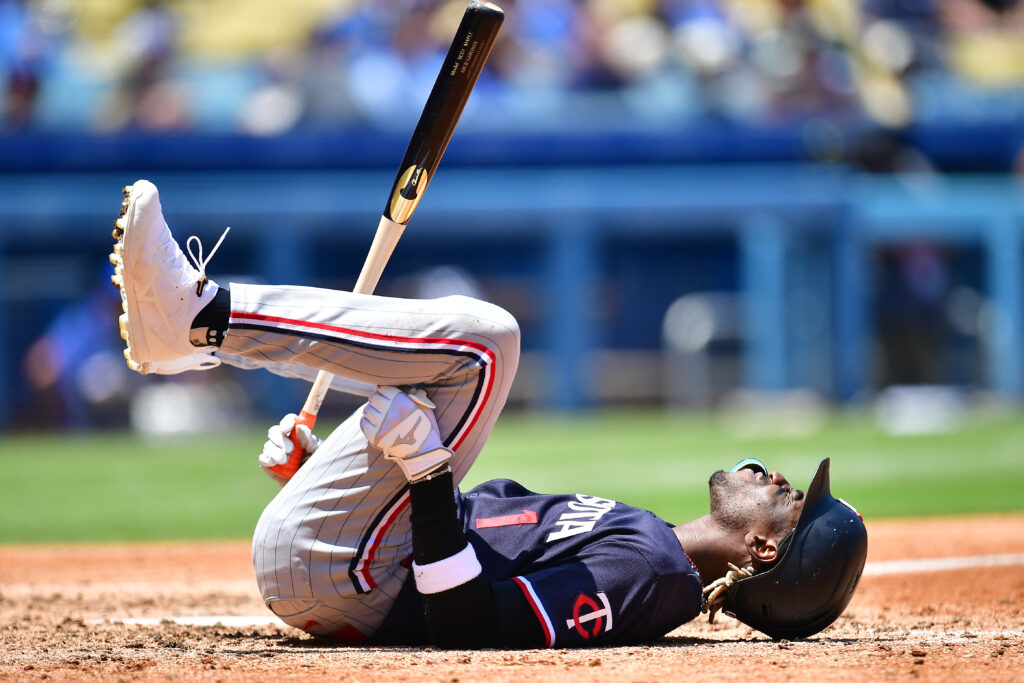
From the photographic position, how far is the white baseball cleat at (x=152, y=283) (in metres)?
2.40

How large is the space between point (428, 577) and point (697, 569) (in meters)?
Result: 0.71

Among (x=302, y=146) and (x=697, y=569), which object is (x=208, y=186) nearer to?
(x=302, y=146)

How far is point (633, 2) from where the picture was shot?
14.7 metres

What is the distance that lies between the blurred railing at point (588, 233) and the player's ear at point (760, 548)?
31.0ft

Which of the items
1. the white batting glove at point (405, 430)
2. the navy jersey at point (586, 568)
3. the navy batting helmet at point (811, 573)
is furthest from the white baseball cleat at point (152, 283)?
the navy batting helmet at point (811, 573)

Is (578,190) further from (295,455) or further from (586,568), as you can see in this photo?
(586,568)

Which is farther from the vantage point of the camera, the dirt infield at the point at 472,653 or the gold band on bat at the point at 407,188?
the gold band on bat at the point at 407,188

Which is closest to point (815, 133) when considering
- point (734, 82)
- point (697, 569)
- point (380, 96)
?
point (734, 82)

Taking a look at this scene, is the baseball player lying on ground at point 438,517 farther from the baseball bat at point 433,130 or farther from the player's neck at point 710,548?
the baseball bat at point 433,130

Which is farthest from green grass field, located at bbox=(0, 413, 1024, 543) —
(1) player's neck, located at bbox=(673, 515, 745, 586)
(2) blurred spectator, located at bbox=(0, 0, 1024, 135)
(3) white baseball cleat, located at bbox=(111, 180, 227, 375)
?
(3) white baseball cleat, located at bbox=(111, 180, 227, 375)

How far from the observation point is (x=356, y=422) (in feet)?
9.29

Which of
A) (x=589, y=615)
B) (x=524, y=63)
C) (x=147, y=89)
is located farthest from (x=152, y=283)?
(x=524, y=63)

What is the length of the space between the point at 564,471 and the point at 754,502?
17.1 ft

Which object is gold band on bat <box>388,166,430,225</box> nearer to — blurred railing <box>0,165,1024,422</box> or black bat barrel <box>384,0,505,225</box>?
black bat barrel <box>384,0,505,225</box>
